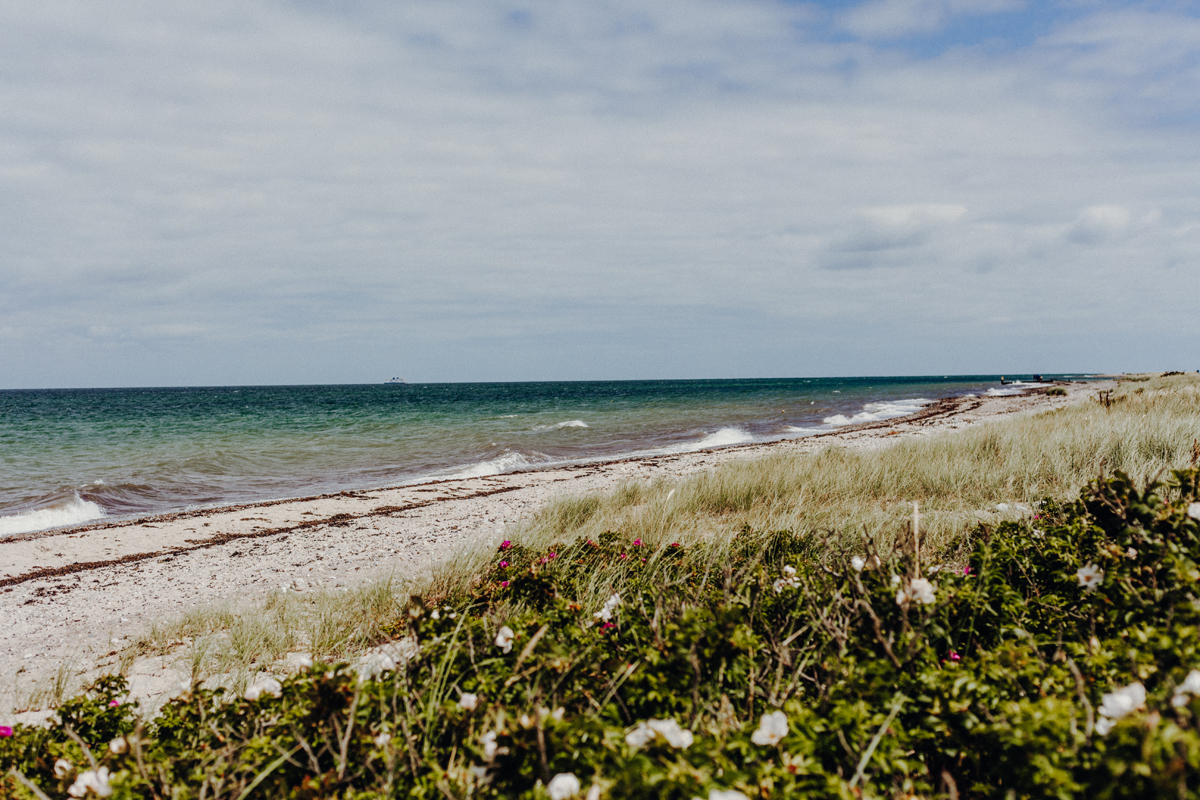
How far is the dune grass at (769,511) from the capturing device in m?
4.53

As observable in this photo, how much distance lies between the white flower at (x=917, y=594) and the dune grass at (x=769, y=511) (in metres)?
0.56

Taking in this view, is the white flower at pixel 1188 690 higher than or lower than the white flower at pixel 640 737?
higher

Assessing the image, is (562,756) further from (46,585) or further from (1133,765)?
(46,585)

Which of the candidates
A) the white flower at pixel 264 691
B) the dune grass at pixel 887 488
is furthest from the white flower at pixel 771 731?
the dune grass at pixel 887 488

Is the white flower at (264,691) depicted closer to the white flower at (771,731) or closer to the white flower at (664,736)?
the white flower at (664,736)

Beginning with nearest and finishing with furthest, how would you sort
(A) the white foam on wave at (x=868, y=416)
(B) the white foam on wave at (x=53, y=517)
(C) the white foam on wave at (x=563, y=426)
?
(B) the white foam on wave at (x=53, y=517)
(C) the white foam on wave at (x=563, y=426)
(A) the white foam on wave at (x=868, y=416)

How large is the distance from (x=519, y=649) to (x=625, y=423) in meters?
29.0

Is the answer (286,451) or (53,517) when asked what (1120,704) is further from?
(286,451)

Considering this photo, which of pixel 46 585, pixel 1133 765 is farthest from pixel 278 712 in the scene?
pixel 46 585

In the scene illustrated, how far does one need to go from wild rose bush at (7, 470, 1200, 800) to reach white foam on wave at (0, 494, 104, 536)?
1229 cm

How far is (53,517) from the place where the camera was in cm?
1233

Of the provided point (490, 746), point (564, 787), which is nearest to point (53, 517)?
point (490, 746)

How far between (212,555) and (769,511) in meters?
7.83

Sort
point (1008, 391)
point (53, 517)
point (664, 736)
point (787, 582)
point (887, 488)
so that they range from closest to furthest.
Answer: point (664, 736) → point (787, 582) → point (887, 488) → point (53, 517) → point (1008, 391)
